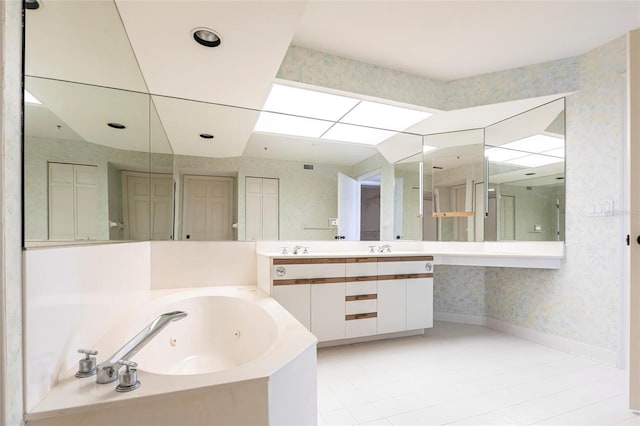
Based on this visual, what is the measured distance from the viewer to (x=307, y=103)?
257 cm

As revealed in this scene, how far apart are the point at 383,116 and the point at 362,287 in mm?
1664

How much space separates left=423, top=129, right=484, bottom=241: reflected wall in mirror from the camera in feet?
10.3

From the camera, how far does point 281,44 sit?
1.60m

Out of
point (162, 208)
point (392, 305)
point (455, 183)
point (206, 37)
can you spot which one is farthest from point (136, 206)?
point (455, 183)

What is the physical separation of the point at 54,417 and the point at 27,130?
78 cm

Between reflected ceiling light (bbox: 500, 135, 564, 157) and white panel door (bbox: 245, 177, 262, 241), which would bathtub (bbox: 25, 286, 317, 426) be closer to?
white panel door (bbox: 245, 177, 262, 241)

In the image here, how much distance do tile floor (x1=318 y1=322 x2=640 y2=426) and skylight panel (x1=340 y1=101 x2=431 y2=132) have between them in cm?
214

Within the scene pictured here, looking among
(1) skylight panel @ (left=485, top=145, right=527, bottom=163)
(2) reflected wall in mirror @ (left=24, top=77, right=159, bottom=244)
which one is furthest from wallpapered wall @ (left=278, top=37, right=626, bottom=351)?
(2) reflected wall in mirror @ (left=24, top=77, right=159, bottom=244)

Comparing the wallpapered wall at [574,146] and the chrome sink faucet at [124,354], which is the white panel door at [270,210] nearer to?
the wallpapered wall at [574,146]

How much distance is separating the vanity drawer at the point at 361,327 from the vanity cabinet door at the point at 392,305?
2.8 inches

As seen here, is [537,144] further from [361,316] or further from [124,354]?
[124,354]

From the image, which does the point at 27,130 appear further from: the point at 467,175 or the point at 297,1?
the point at 467,175

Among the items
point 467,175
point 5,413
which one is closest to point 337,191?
point 467,175

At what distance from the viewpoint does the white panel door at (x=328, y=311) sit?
2371 mm
